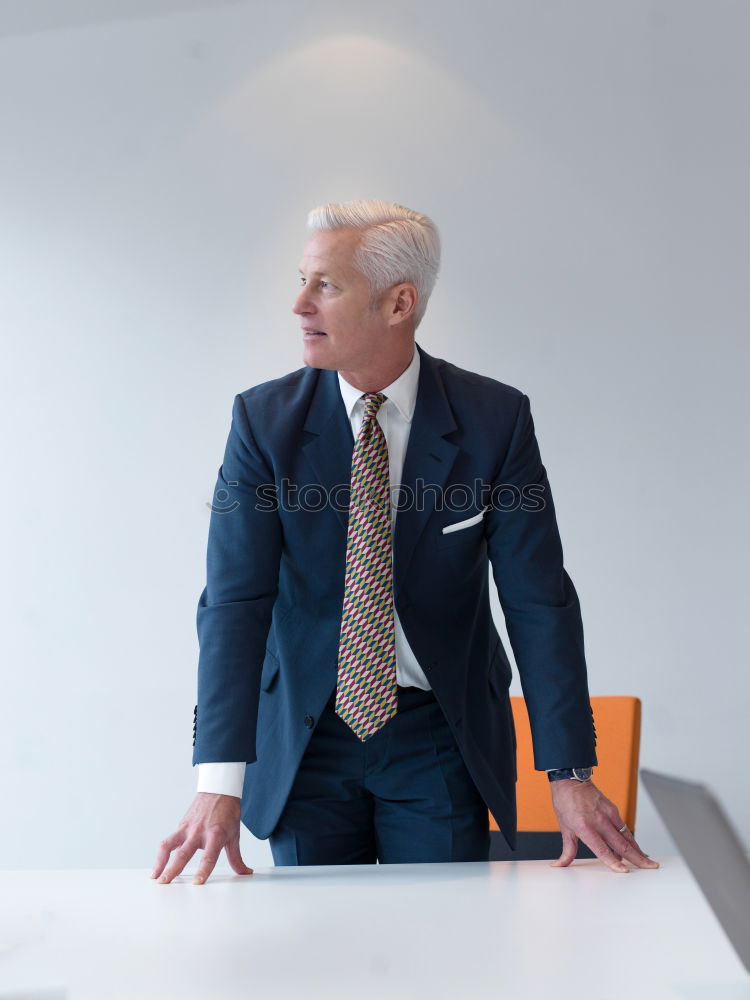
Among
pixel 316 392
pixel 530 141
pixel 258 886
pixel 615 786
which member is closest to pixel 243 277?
pixel 530 141

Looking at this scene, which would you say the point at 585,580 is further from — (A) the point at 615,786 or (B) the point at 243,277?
(B) the point at 243,277

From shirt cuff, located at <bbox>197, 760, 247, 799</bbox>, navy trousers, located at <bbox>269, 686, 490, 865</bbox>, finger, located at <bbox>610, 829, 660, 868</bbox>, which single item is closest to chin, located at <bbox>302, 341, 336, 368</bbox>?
navy trousers, located at <bbox>269, 686, 490, 865</bbox>

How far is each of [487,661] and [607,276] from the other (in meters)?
1.93

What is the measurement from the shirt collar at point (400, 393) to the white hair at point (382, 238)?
15 cm

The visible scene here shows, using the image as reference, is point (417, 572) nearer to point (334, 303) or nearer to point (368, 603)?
point (368, 603)

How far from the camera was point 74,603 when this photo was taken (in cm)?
364

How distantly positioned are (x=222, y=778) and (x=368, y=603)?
36 cm

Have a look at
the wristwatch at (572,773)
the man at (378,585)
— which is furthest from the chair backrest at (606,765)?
the wristwatch at (572,773)

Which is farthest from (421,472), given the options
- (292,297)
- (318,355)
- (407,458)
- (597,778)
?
(292,297)

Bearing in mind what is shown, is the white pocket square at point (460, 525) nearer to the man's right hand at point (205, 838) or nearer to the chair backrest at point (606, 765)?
the man's right hand at point (205, 838)

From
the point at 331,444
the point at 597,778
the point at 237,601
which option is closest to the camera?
the point at 237,601

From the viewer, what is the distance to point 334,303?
5.85 ft

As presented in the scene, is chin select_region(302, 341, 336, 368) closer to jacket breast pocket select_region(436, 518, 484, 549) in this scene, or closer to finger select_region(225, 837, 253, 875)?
jacket breast pocket select_region(436, 518, 484, 549)

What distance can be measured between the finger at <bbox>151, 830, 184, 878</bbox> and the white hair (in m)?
0.90
